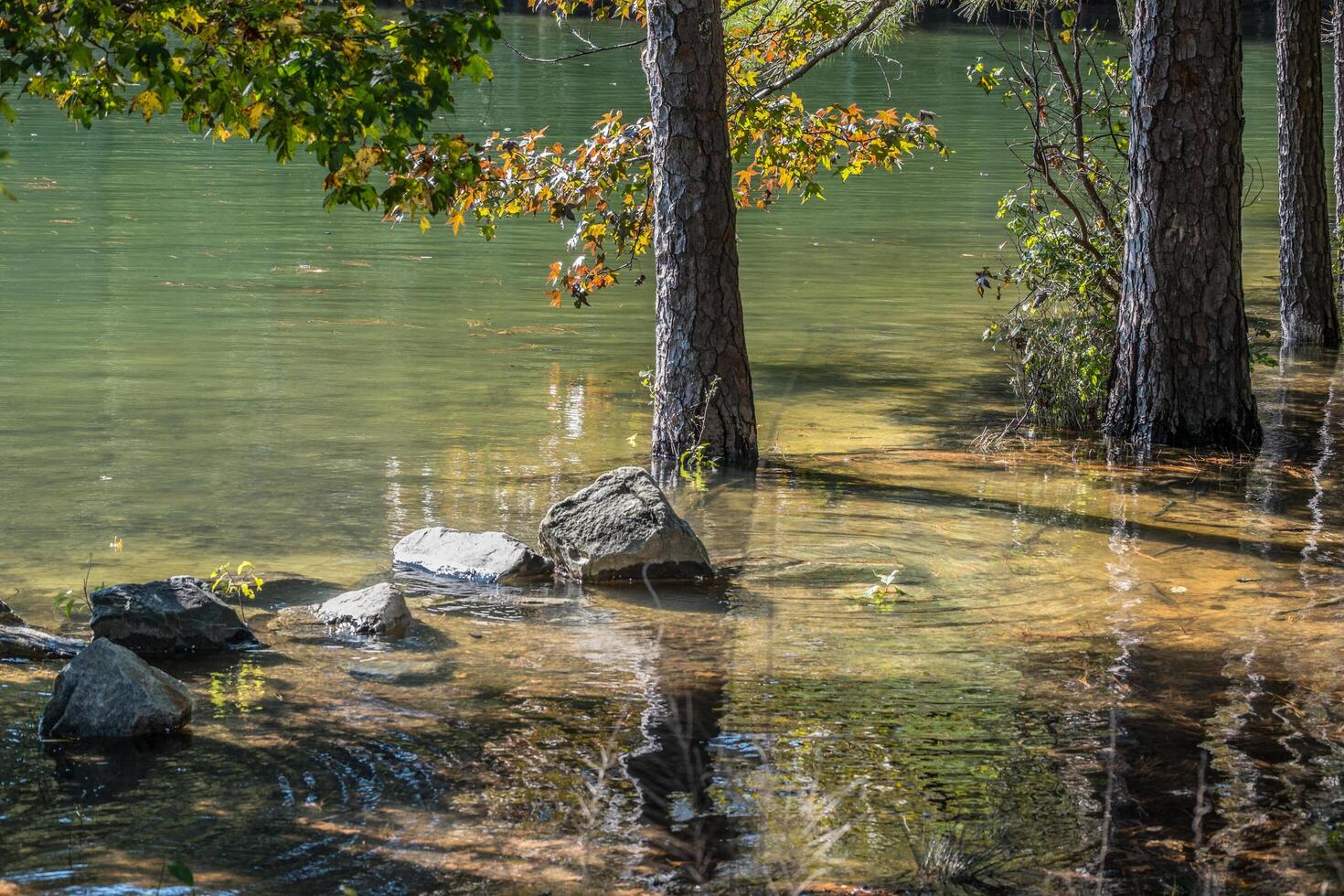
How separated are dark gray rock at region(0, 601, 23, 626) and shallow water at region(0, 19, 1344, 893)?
0.73 ft

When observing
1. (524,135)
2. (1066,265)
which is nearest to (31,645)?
(524,135)

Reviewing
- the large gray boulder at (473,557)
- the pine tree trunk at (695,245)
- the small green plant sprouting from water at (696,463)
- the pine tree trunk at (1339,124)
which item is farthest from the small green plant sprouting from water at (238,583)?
the pine tree trunk at (1339,124)

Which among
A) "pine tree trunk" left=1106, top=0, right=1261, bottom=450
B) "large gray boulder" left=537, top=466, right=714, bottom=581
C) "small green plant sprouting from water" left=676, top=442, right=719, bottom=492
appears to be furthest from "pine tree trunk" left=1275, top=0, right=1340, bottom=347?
"large gray boulder" left=537, top=466, right=714, bottom=581

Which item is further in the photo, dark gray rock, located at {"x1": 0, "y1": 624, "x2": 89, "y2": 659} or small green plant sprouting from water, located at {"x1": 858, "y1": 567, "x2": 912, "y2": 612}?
small green plant sprouting from water, located at {"x1": 858, "y1": 567, "x2": 912, "y2": 612}

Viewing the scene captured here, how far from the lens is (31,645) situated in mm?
6336

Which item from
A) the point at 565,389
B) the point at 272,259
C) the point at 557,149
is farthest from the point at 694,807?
the point at 272,259

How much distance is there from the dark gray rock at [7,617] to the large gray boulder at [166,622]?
1.11 feet

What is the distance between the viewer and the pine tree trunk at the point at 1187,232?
9.88 metres

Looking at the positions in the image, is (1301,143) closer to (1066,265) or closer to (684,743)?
(1066,265)

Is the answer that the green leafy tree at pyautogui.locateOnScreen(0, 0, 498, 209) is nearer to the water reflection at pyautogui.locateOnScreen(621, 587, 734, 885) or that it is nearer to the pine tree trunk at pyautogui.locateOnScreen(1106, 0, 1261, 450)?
the water reflection at pyautogui.locateOnScreen(621, 587, 734, 885)

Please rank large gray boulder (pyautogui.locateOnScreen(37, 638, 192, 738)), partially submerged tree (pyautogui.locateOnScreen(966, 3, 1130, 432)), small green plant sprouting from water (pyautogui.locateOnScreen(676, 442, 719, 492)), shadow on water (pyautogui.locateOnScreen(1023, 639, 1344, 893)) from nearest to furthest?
1. shadow on water (pyautogui.locateOnScreen(1023, 639, 1344, 893))
2. large gray boulder (pyautogui.locateOnScreen(37, 638, 192, 738))
3. small green plant sprouting from water (pyautogui.locateOnScreen(676, 442, 719, 492))
4. partially submerged tree (pyautogui.locateOnScreen(966, 3, 1130, 432))

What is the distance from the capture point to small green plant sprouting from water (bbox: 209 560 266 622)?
23.5ft

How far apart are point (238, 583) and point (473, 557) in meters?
1.16

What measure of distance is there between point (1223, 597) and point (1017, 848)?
3.13 metres
